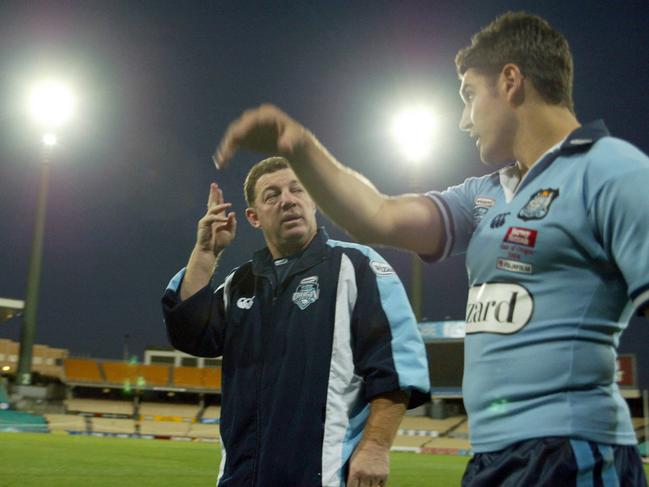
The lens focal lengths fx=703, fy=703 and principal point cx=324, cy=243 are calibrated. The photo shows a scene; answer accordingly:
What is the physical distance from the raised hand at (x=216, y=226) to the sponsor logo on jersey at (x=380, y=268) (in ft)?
2.33

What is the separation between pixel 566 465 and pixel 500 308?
0.39 meters

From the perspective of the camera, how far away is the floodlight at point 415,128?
77.5 ft

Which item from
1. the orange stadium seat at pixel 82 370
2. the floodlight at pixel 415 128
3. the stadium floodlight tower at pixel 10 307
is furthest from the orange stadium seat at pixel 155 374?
the floodlight at pixel 415 128

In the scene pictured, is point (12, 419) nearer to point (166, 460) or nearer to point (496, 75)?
point (166, 460)

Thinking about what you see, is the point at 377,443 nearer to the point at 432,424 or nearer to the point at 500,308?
the point at 500,308

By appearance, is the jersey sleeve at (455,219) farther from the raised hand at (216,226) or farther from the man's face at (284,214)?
the raised hand at (216,226)

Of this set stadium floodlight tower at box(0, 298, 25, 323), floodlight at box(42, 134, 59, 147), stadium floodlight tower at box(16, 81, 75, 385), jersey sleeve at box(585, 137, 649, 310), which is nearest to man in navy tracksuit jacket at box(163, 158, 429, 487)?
jersey sleeve at box(585, 137, 649, 310)

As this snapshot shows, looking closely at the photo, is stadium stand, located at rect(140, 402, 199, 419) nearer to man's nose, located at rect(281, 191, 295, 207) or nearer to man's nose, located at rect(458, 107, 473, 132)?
man's nose, located at rect(281, 191, 295, 207)

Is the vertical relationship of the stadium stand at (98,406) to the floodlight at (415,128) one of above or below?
below

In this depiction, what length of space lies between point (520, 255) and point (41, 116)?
31.4 metres

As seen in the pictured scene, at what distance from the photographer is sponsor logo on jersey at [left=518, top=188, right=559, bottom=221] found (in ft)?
5.49

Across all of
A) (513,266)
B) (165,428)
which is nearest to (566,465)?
(513,266)

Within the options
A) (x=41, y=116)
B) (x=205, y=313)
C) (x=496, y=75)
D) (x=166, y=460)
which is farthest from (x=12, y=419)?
(x=496, y=75)

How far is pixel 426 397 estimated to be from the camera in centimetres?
305
